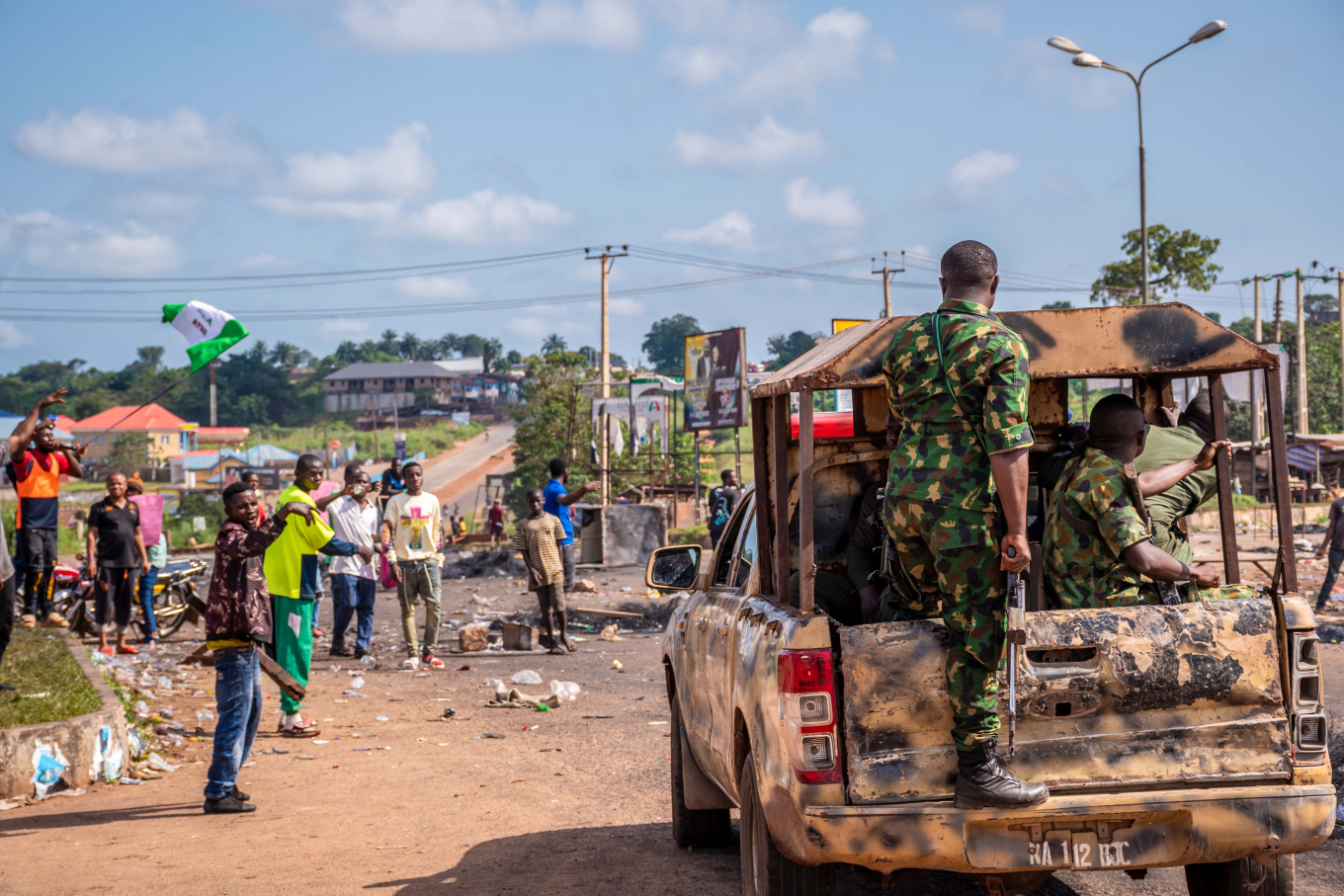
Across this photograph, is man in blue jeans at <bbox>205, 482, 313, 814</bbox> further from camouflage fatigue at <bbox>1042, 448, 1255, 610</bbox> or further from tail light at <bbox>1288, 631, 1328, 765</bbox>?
tail light at <bbox>1288, 631, 1328, 765</bbox>

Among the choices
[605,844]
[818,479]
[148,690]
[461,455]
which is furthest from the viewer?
[461,455]

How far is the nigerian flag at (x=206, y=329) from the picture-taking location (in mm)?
8633

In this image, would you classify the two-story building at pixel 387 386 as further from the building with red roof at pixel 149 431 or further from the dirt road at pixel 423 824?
the dirt road at pixel 423 824

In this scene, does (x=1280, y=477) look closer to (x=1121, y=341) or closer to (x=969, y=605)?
(x=1121, y=341)

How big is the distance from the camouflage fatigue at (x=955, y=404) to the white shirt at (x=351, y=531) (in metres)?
8.94

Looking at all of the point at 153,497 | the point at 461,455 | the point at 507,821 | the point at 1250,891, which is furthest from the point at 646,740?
the point at 461,455

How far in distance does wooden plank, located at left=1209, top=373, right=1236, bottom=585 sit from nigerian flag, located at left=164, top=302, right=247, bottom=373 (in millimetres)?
6432

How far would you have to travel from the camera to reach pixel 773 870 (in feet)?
12.6

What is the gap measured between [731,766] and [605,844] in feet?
5.60

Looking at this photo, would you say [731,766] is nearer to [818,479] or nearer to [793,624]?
[793,624]

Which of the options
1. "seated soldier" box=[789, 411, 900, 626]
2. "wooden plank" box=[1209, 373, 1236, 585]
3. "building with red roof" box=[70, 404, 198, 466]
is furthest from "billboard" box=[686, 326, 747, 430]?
"building with red roof" box=[70, 404, 198, 466]

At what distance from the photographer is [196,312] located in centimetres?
870

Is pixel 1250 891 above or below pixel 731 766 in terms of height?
below

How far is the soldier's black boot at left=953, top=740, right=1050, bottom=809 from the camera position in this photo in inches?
134
